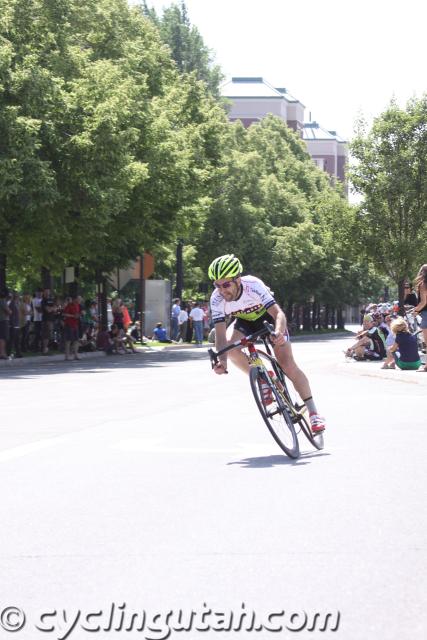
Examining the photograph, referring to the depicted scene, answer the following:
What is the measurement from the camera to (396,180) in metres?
60.5

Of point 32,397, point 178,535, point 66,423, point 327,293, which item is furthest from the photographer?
point 327,293

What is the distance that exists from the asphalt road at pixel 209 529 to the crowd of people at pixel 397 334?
25.6 ft

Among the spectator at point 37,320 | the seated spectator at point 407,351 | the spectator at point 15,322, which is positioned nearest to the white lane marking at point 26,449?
the seated spectator at point 407,351

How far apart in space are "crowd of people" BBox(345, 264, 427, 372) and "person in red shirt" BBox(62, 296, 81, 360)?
7408mm

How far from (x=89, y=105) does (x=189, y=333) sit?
22709 mm

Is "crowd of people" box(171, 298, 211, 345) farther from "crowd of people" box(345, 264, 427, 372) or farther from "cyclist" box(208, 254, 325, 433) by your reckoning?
"cyclist" box(208, 254, 325, 433)

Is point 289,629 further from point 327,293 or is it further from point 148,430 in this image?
point 327,293

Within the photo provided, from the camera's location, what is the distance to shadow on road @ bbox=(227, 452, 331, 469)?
428 inches

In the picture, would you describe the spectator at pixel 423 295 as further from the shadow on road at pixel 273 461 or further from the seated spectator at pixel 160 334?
the seated spectator at pixel 160 334

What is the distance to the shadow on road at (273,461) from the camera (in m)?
10.9

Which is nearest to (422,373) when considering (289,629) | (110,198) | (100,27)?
(110,198)

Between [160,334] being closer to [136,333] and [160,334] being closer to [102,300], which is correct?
[136,333]

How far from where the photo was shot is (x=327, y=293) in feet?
296

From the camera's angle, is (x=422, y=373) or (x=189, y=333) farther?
(x=189, y=333)
